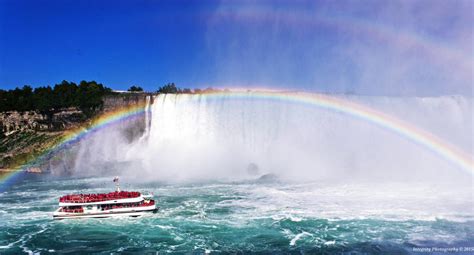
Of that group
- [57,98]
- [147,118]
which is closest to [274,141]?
[147,118]

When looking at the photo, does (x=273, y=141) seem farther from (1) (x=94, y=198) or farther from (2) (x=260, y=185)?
(1) (x=94, y=198)

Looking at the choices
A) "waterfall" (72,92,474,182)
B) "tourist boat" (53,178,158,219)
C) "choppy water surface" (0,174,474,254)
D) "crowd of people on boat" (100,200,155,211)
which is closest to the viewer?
"choppy water surface" (0,174,474,254)

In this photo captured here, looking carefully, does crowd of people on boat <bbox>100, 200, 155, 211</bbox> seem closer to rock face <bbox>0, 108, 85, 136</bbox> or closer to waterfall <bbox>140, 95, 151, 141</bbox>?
waterfall <bbox>140, 95, 151, 141</bbox>

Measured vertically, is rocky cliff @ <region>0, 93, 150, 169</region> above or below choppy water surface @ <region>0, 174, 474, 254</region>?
above

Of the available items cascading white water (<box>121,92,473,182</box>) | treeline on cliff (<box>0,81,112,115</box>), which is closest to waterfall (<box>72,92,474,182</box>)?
cascading white water (<box>121,92,473,182</box>)

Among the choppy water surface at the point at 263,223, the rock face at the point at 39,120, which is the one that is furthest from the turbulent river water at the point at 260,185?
the rock face at the point at 39,120
